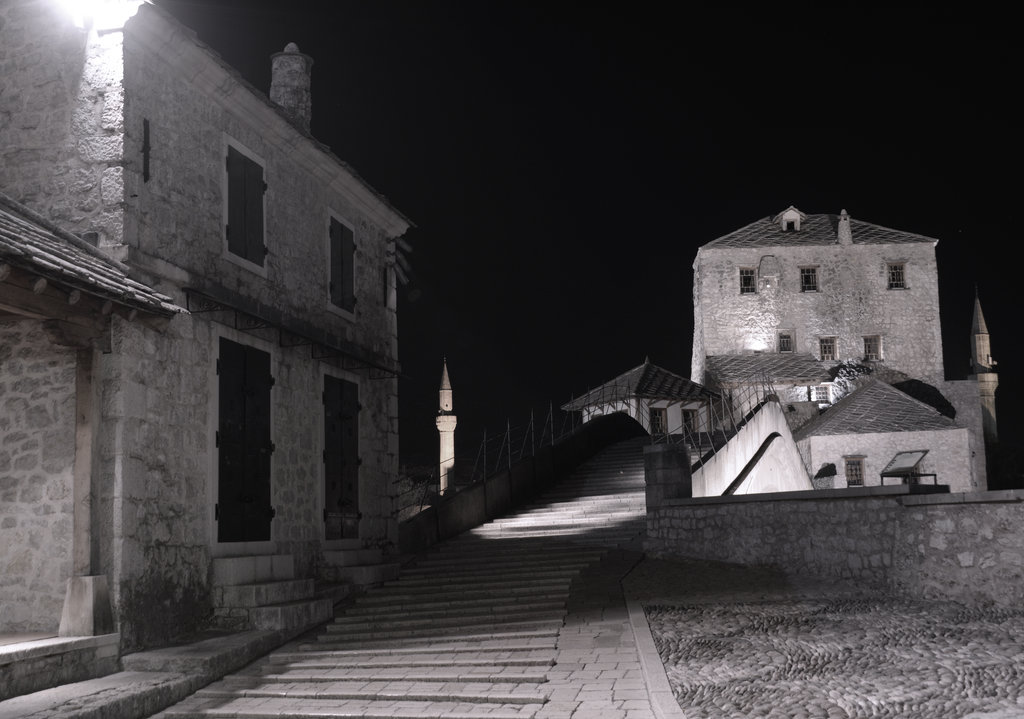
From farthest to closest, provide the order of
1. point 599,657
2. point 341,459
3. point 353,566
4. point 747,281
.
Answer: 1. point 747,281
2. point 341,459
3. point 353,566
4. point 599,657

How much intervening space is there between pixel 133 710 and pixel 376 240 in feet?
32.9

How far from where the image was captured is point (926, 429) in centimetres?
3622

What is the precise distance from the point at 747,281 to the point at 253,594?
41.3 m

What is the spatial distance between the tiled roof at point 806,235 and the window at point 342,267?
35.5 meters

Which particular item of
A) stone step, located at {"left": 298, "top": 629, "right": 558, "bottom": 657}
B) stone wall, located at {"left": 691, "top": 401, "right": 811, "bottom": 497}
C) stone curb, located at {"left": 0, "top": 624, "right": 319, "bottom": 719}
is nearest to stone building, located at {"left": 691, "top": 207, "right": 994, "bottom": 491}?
stone wall, located at {"left": 691, "top": 401, "right": 811, "bottom": 497}

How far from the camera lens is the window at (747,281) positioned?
49406 mm

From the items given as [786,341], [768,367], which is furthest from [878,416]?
[786,341]

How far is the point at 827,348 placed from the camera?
49.7m

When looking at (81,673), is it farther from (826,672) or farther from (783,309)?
(783,309)

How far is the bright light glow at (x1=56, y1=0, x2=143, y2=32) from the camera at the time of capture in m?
10.9

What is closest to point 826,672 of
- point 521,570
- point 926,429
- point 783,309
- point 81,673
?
point 521,570

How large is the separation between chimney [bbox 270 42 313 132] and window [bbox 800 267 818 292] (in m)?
37.8

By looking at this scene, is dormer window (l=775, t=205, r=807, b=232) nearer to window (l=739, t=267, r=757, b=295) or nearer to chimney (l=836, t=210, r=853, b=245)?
chimney (l=836, t=210, r=853, b=245)

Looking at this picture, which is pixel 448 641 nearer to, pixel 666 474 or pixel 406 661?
pixel 406 661
